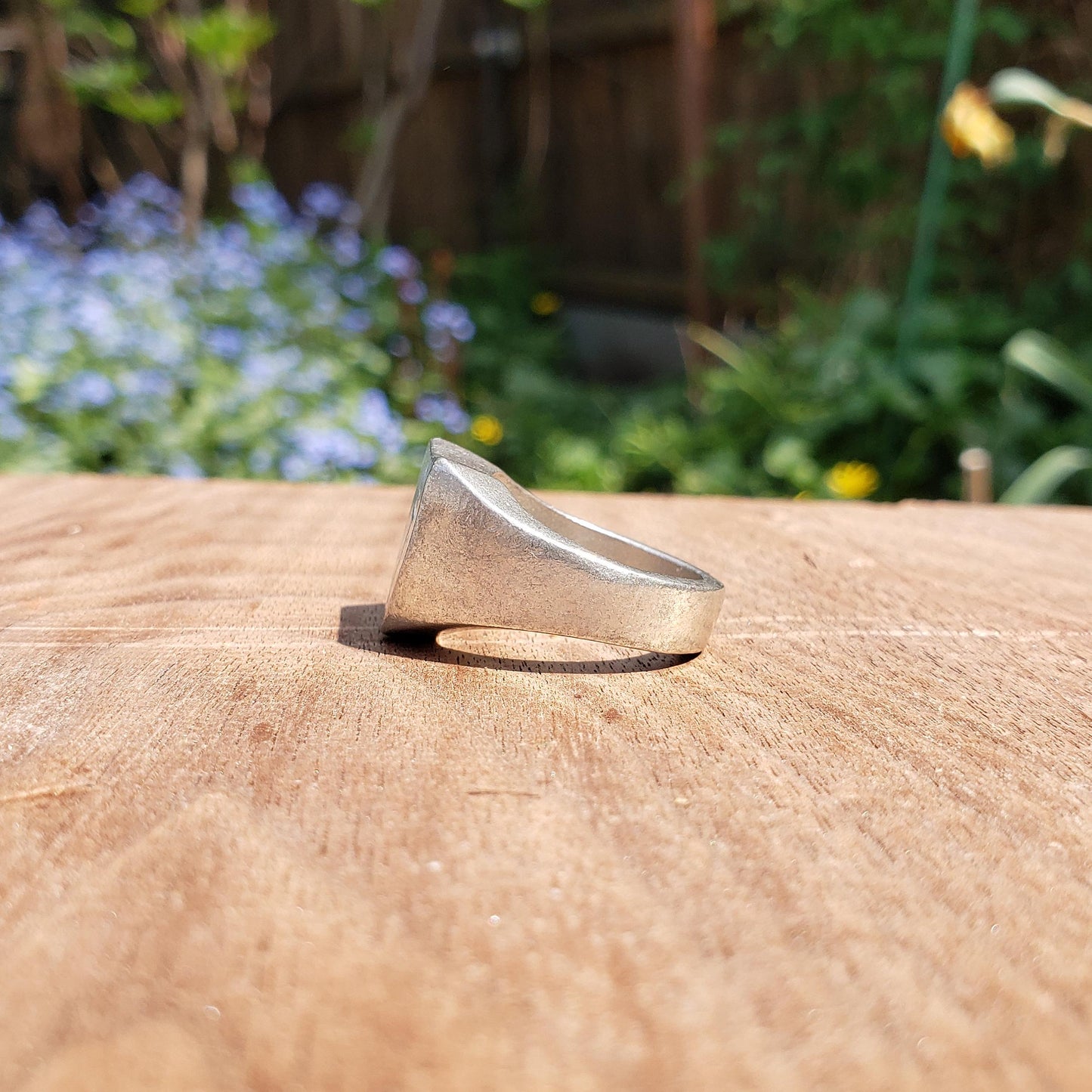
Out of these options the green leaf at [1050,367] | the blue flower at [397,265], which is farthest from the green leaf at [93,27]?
the green leaf at [1050,367]

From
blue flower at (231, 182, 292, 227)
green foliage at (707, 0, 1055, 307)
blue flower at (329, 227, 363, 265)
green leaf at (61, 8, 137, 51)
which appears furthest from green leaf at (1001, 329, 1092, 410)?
green leaf at (61, 8, 137, 51)

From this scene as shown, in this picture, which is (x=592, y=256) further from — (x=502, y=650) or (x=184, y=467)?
(x=502, y=650)

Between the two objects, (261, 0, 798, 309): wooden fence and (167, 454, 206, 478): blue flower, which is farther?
(261, 0, 798, 309): wooden fence

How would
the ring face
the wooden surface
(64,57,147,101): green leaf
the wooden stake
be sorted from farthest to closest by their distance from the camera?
(64,57,147,101): green leaf, the wooden stake, the ring face, the wooden surface

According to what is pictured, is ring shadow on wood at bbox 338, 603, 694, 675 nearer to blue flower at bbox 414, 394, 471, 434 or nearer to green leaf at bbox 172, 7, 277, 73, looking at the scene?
blue flower at bbox 414, 394, 471, 434

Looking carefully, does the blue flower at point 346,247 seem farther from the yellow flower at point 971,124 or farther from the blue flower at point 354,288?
the yellow flower at point 971,124

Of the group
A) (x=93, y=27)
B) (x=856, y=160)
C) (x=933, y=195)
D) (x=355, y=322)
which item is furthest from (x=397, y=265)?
(x=93, y=27)
